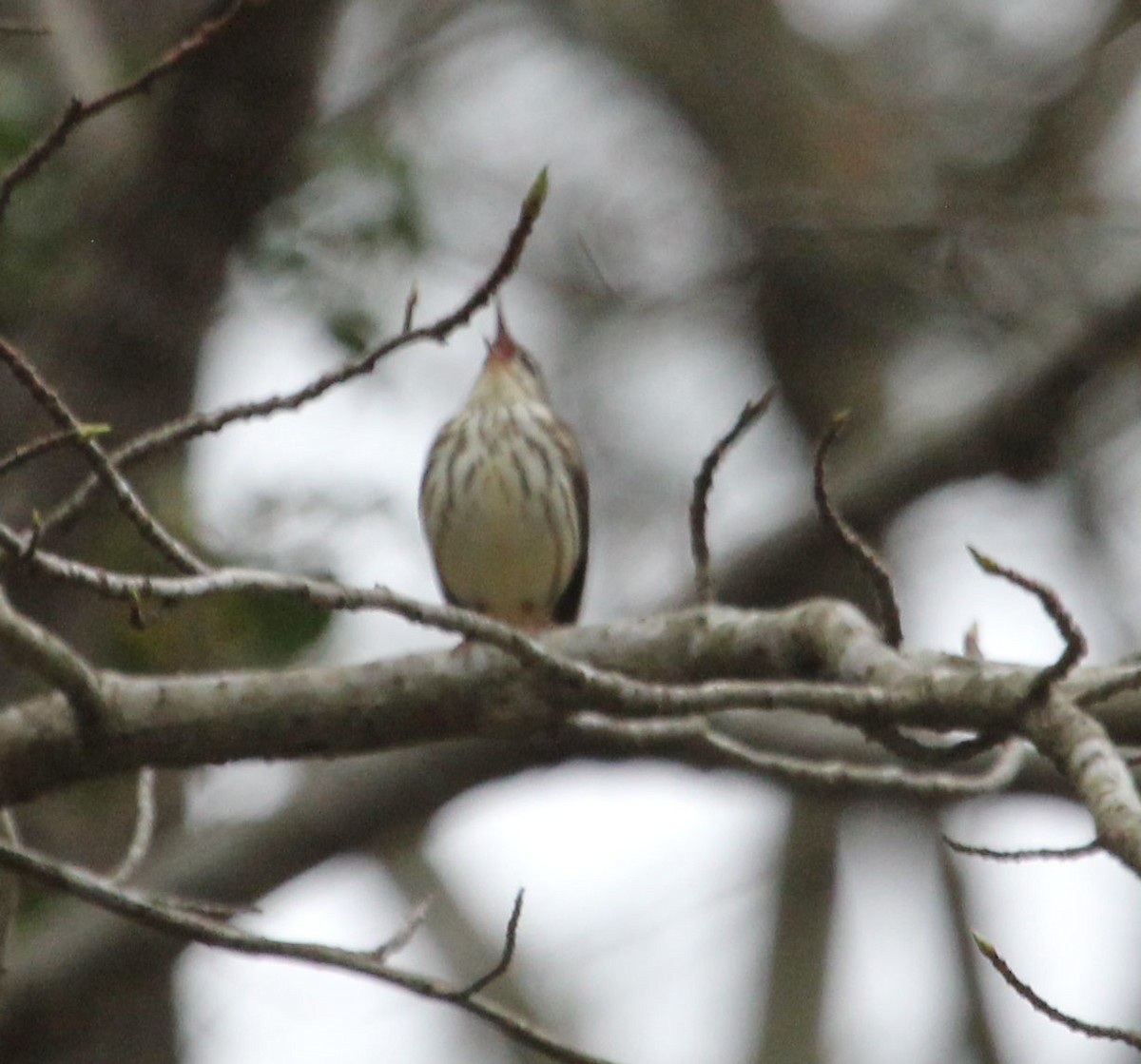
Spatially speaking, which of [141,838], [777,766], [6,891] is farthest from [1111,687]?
[6,891]

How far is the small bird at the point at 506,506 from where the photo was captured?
6.70 metres

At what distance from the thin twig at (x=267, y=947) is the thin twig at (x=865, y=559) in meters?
0.89

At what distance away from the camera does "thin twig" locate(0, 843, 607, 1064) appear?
3398mm

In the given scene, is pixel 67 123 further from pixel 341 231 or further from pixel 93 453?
pixel 341 231

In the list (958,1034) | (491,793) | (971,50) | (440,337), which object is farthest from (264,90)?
(958,1034)

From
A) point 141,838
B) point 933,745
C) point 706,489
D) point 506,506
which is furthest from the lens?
point 506,506

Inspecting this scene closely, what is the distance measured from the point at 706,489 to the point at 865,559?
0.33m

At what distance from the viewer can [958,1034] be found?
360 inches

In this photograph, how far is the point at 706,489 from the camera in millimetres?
3424

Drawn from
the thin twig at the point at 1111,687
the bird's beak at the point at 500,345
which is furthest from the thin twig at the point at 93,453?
the bird's beak at the point at 500,345

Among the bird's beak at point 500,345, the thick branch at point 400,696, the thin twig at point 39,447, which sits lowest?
the thick branch at point 400,696

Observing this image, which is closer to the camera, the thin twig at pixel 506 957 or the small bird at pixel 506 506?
the thin twig at pixel 506 957

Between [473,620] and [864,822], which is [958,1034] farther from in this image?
[473,620]

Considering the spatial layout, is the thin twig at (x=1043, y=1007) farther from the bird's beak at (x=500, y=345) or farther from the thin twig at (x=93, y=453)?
the bird's beak at (x=500, y=345)
